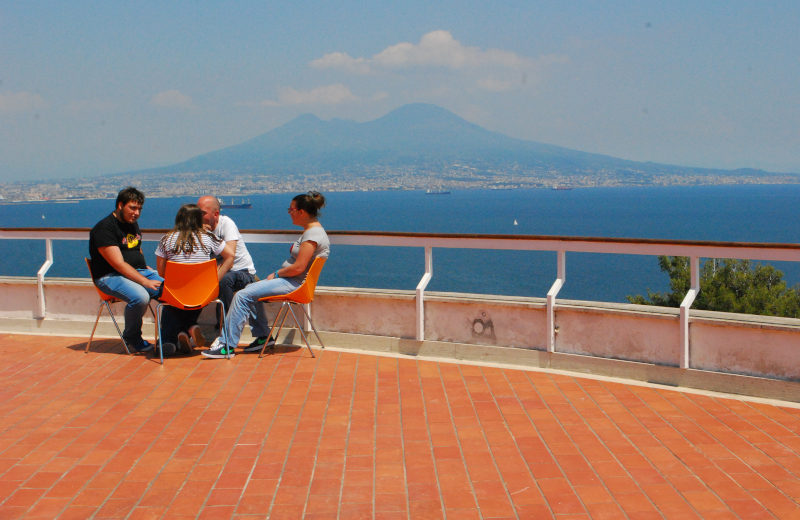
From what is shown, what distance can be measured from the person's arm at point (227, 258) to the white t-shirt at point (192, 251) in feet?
0.39

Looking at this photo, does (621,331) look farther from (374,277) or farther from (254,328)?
(374,277)

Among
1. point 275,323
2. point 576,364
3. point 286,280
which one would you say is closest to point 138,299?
point 275,323

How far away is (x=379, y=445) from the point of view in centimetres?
433

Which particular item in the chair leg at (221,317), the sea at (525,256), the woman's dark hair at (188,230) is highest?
the woman's dark hair at (188,230)

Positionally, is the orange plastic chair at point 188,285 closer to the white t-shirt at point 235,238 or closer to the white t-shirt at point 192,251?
the white t-shirt at point 192,251

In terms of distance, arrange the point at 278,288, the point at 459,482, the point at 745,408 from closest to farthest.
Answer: the point at 459,482 < the point at 745,408 < the point at 278,288

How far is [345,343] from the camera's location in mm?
6758

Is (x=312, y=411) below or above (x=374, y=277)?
above

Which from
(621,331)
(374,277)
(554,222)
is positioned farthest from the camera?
(554,222)

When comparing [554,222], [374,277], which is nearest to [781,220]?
[554,222]

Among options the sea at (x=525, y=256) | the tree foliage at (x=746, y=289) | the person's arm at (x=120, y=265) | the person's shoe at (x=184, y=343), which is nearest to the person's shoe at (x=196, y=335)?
the person's shoe at (x=184, y=343)

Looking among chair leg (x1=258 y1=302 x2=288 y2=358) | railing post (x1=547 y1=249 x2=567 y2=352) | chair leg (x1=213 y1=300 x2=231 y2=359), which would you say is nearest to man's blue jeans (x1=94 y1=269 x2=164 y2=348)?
chair leg (x1=213 y1=300 x2=231 y2=359)

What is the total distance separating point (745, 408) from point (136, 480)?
3805 mm

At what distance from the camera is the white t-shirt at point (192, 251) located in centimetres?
660
